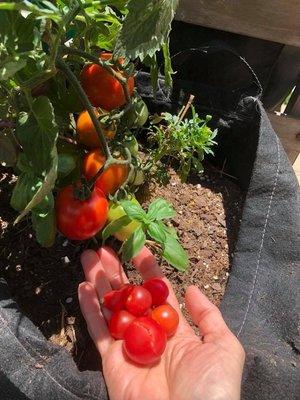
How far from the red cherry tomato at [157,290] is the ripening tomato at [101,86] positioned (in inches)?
14.8

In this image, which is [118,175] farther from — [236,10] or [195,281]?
[236,10]

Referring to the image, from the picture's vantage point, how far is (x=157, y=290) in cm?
96

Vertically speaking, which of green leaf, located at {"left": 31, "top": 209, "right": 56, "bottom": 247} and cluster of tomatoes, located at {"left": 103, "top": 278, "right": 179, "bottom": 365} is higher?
green leaf, located at {"left": 31, "top": 209, "right": 56, "bottom": 247}

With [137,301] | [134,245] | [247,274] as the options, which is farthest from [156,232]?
[247,274]

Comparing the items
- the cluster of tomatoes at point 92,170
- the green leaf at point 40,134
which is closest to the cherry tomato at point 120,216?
the cluster of tomatoes at point 92,170

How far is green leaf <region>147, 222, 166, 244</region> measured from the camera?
86cm

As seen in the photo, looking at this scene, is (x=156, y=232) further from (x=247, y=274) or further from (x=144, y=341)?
(x=247, y=274)

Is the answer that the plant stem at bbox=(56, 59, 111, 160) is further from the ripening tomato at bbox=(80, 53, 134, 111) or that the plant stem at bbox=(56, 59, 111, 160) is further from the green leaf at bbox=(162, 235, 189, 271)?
the green leaf at bbox=(162, 235, 189, 271)

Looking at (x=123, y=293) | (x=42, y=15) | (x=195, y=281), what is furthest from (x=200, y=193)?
(x=42, y=15)

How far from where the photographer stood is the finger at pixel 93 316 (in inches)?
37.6

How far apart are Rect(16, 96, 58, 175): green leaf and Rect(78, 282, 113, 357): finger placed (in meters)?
0.34

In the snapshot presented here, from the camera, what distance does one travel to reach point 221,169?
1.46 meters

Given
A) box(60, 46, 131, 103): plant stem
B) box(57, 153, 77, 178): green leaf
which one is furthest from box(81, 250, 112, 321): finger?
box(60, 46, 131, 103): plant stem

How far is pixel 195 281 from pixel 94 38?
0.64m
